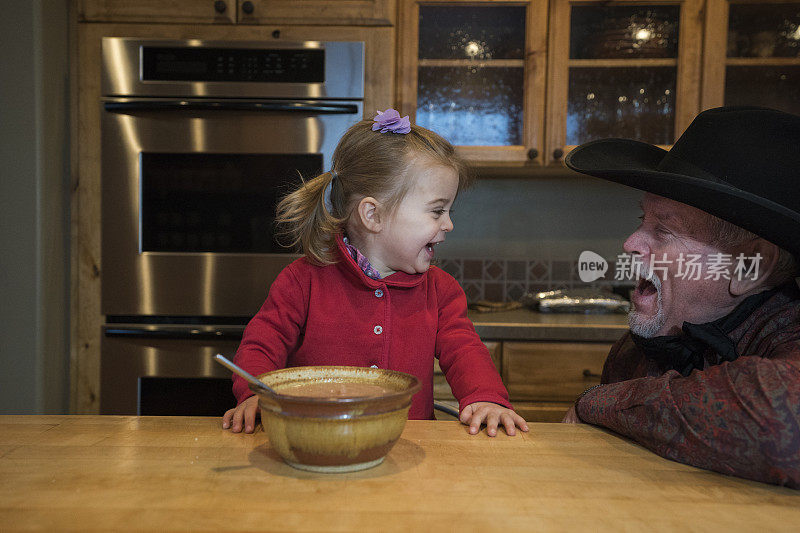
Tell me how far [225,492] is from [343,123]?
179 centimetres

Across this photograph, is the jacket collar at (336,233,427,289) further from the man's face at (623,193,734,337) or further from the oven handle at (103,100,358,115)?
the oven handle at (103,100,358,115)

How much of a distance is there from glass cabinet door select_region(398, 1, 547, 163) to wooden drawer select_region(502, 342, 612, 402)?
740 millimetres

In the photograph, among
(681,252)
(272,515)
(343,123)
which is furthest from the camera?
(343,123)

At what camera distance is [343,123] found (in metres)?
2.30

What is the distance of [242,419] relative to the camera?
94 centimetres

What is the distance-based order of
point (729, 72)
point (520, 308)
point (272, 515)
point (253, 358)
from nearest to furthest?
1. point (272, 515)
2. point (253, 358)
3. point (729, 72)
4. point (520, 308)

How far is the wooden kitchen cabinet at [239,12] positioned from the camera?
7.66ft

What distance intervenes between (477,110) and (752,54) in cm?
108

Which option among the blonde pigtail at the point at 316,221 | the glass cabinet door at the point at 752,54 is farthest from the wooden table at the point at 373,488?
the glass cabinet door at the point at 752,54

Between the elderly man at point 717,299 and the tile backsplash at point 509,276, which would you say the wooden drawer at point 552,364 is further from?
the elderly man at point 717,299

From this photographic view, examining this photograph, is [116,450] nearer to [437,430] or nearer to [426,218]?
[437,430]

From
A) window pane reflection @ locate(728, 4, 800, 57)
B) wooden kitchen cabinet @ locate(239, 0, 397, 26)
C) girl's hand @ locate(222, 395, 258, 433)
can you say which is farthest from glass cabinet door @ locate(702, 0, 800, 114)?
girl's hand @ locate(222, 395, 258, 433)

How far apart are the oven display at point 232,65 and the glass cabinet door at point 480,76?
0.37 metres

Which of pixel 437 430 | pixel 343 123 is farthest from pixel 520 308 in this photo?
pixel 437 430
